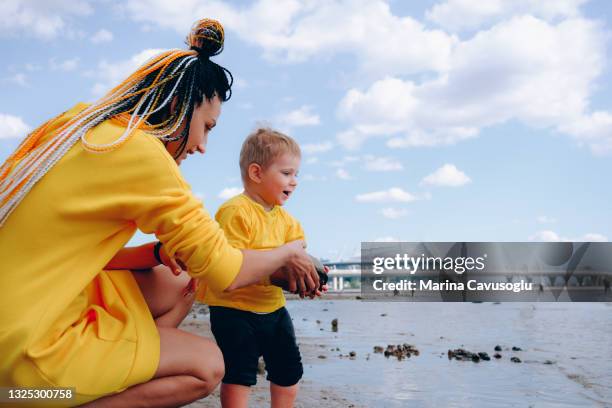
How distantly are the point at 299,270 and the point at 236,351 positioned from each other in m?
0.68

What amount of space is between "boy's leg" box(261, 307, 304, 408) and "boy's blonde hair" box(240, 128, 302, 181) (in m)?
0.82

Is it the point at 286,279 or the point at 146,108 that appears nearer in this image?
the point at 146,108

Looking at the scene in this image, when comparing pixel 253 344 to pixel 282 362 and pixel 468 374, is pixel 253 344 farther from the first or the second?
pixel 468 374

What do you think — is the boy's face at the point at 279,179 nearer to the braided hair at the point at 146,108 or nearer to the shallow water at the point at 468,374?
the braided hair at the point at 146,108

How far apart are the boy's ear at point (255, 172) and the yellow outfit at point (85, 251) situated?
4.09ft

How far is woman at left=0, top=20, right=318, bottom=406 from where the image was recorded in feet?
6.43

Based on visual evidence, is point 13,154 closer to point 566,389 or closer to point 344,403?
point 344,403

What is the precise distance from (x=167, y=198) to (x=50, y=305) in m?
0.51

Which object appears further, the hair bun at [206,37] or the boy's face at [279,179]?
the boy's face at [279,179]

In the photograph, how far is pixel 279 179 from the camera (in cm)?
334

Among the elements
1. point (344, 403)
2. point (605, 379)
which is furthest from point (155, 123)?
point (605, 379)

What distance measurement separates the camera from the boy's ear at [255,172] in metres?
3.36

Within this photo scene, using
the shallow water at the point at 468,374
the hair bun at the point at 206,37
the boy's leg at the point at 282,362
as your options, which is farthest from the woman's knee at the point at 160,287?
the shallow water at the point at 468,374

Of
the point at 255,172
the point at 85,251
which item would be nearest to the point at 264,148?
the point at 255,172
